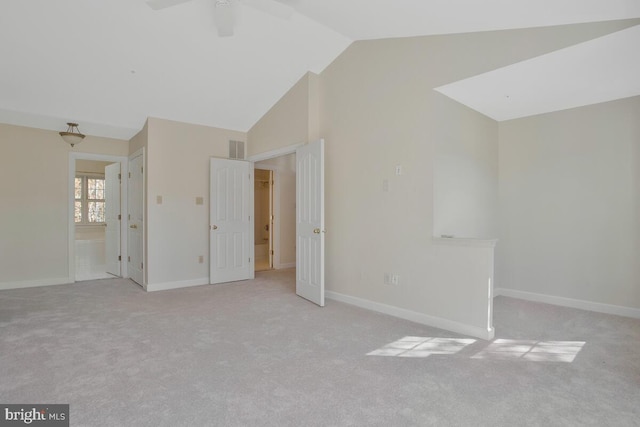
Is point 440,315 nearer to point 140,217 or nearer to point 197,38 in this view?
point 197,38

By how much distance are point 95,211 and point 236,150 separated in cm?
772

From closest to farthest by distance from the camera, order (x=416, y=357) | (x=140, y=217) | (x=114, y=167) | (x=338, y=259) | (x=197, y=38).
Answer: (x=416, y=357)
(x=197, y=38)
(x=338, y=259)
(x=140, y=217)
(x=114, y=167)

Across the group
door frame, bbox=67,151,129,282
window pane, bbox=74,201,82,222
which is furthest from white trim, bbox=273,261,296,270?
window pane, bbox=74,201,82,222

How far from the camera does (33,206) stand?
5410 mm

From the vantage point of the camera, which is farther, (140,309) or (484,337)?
(140,309)

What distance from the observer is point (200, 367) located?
101 inches

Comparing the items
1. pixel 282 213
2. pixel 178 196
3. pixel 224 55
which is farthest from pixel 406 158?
pixel 282 213

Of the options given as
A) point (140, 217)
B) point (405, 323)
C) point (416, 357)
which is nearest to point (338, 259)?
point (405, 323)

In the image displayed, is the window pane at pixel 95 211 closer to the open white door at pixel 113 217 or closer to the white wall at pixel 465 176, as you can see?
the open white door at pixel 113 217

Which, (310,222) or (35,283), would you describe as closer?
(310,222)

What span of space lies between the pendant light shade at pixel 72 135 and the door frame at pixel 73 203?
57cm

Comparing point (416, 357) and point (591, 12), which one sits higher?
point (591, 12)

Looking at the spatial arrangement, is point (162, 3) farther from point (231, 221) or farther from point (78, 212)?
point (78, 212)

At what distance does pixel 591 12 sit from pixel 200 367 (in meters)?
3.95
